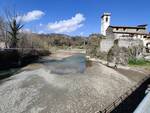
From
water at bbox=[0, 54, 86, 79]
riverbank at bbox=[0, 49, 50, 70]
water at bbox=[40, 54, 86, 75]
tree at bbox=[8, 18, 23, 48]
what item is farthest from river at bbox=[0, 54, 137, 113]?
tree at bbox=[8, 18, 23, 48]

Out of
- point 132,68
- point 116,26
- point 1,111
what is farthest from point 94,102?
point 116,26

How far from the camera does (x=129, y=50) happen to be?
47125 mm

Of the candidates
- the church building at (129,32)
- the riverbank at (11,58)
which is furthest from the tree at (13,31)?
the church building at (129,32)

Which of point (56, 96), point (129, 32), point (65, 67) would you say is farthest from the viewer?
point (129, 32)

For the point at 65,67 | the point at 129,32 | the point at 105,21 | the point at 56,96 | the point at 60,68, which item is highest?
the point at 105,21

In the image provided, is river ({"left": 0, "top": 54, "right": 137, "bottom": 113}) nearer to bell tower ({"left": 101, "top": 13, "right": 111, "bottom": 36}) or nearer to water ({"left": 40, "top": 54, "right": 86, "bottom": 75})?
water ({"left": 40, "top": 54, "right": 86, "bottom": 75})

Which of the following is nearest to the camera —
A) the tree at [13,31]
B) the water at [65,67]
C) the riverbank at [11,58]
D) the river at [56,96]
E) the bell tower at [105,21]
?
the river at [56,96]

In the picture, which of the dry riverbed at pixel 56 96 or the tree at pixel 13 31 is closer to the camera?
the dry riverbed at pixel 56 96

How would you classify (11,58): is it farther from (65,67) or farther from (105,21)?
(105,21)

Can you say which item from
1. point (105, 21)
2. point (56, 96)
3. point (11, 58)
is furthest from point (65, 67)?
point (105, 21)

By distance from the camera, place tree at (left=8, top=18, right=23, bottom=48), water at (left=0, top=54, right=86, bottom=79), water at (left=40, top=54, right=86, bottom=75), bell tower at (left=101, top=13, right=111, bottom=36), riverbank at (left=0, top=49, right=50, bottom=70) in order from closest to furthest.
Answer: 1. water at (left=0, top=54, right=86, bottom=79)
2. water at (left=40, top=54, right=86, bottom=75)
3. riverbank at (left=0, top=49, right=50, bottom=70)
4. tree at (left=8, top=18, right=23, bottom=48)
5. bell tower at (left=101, top=13, right=111, bottom=36)

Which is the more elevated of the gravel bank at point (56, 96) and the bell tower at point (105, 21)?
the bell tower at point (105, 21)

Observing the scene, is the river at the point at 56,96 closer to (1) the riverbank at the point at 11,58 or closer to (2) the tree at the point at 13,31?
(1) the riverbank at the point at 11,58

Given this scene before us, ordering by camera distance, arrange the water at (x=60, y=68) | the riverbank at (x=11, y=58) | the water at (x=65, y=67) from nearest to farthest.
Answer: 1. the water at (x=60, y=68)
2. the water at (x=65, y=67)
3. the riverbank at (x=11, y=58)
